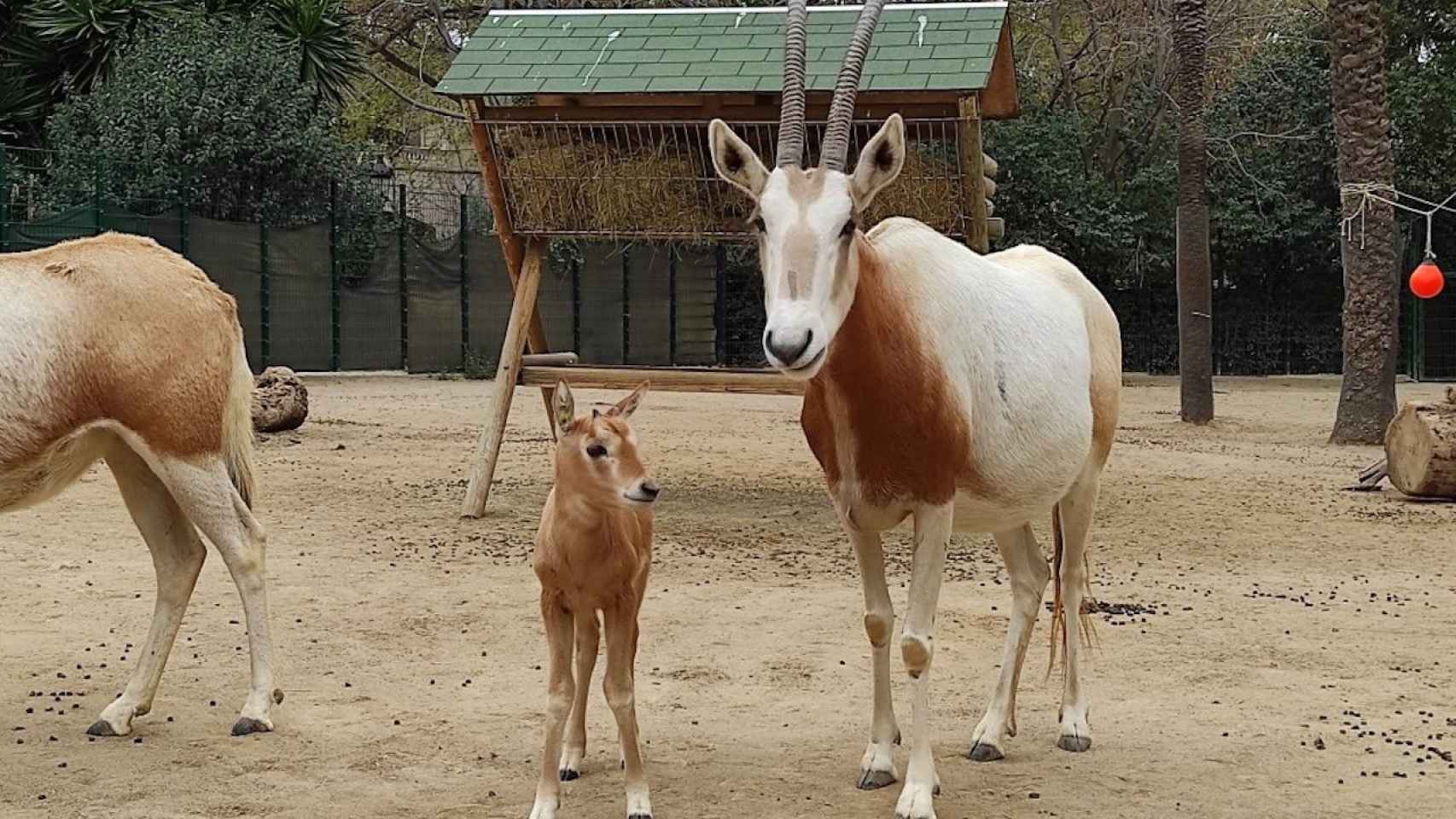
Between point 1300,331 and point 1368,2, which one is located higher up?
point 1368,2

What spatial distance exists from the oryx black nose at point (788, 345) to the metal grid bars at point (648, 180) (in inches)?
254

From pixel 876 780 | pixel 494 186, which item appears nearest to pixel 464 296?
pixel 494 186

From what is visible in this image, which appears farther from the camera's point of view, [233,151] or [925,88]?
[233,151]

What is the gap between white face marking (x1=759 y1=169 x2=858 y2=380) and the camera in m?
4.27

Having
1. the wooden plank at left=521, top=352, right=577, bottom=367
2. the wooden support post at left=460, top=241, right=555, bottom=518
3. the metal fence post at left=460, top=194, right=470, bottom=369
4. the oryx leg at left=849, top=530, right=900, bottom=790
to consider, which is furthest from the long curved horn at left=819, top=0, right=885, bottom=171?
the metal fence post at left=460, top=194, right=470, bottom=369

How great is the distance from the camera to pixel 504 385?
1119cm

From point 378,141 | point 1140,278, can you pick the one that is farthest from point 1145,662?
point 378,141

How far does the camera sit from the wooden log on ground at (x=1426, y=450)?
38.2 ft

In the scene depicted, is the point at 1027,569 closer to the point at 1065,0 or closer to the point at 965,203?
the point at 965,203

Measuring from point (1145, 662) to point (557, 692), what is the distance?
3.10 meters

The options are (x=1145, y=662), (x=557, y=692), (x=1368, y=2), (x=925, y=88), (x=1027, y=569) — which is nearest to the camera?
(x=557, y=692)

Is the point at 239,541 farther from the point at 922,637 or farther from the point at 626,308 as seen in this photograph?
the point at 626,308

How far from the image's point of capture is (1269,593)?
841 cm

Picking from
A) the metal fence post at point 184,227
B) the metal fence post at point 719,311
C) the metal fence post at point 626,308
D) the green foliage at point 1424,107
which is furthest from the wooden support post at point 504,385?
the green foliage at point 1424,107
